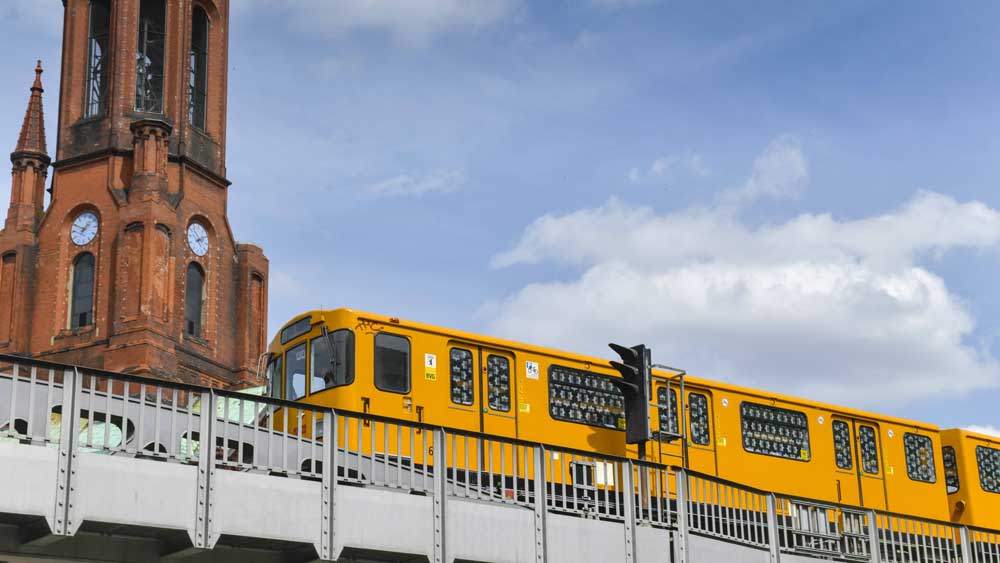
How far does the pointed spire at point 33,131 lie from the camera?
76.1m

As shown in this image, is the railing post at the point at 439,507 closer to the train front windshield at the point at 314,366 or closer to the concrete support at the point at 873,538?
the train front windshield at the point at 314,366

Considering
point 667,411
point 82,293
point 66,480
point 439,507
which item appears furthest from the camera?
point 82,293

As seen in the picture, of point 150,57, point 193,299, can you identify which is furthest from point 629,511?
point 150,57

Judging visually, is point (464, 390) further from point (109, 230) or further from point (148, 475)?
point (109, 230)

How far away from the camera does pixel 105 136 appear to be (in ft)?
231

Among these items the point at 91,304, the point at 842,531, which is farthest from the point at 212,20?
the point at 842,531

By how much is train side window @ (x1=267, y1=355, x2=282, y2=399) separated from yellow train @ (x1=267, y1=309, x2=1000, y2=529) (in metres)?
0.02

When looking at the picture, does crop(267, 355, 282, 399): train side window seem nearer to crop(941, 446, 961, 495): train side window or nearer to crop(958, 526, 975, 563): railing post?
crop(958, 526, 975, 563): railing post

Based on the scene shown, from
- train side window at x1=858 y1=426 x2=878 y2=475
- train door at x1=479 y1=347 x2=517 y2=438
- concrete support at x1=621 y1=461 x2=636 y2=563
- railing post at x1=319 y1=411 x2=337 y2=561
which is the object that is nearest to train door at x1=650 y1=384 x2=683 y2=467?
train door at x1=479 y1=347 x2=517 y2=438

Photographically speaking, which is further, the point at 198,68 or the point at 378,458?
the point at 198,68

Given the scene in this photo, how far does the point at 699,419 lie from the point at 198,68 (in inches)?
2073

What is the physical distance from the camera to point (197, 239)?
71.8 metres

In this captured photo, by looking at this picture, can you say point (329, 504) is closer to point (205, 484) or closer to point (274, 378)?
point (205, 484)

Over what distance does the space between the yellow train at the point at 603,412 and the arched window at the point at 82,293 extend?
153ft
